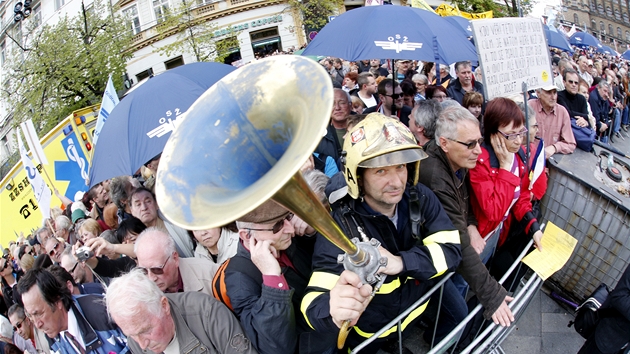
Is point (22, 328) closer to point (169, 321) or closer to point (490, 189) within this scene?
point (169, 321)

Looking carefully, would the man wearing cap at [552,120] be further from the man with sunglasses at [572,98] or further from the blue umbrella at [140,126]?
the blue umbrella at [140,126]

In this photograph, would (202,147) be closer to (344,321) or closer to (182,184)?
(182,184)

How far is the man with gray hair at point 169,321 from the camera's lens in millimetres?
2031

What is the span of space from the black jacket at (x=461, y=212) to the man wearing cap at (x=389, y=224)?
0.23 meters

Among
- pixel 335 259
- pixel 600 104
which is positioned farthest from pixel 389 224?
pixel 600 104

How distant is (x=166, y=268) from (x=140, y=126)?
49.9 inches

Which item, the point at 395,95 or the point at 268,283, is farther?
the point at 395,95

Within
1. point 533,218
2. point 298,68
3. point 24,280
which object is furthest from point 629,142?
point 24,280

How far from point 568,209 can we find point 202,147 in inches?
128

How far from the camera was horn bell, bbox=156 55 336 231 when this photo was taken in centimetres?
132

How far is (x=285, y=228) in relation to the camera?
6.79ft

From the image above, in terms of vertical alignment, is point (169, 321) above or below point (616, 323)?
above

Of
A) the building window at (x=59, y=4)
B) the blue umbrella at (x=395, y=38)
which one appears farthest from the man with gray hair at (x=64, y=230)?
the building window at (x=59, y=4)

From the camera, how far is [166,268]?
264cm
